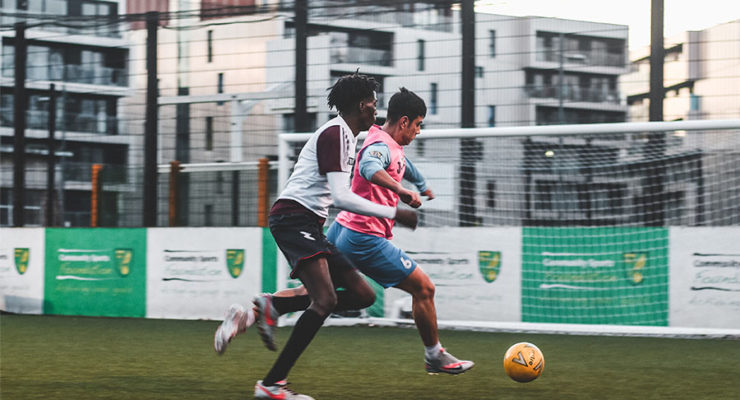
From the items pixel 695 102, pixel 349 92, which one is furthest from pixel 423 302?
pixel 695 102

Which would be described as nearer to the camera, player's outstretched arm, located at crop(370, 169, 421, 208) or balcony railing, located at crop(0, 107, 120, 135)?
player's outstretched arm, located at crop(370, 169, 421, 208)

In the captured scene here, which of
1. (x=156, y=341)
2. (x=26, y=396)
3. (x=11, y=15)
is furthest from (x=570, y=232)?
(x=11, y=15)

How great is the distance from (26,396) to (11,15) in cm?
841

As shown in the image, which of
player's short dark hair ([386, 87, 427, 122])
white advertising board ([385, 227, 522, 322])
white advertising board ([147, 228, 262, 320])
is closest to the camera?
player's short dark hair ([386, 87, 427, 122])

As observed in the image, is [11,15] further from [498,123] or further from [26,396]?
[26,396]

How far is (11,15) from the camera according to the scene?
1166 centimetres

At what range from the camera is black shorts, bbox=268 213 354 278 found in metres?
4.44

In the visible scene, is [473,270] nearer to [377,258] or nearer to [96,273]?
[377,258]

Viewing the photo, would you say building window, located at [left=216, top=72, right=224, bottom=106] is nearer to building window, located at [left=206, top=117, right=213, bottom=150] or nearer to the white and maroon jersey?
building window, located at [left=206, top=117, right=213, bottom=150]

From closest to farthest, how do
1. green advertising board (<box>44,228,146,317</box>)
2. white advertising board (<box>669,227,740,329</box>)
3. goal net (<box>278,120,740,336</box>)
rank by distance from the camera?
white advertising board (<box>669,227,740,329</box>) < goal net (<box>278,120,740,336</box>) < green advertising board (<box>44,228,146,317</box>)

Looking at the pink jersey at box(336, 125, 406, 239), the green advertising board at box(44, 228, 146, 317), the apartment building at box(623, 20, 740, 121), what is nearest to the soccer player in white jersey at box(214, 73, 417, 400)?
the pink jersey at box(336, 125, 406, 239)

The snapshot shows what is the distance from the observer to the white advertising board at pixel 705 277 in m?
8.05

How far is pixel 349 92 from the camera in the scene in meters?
4.59

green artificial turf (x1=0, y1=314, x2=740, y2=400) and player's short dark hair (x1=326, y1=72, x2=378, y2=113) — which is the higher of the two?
player's short dark hair (x1=326, y1=72, x2=378, y2=113)
